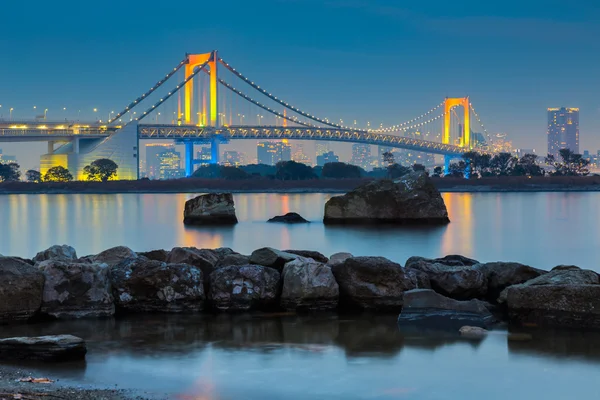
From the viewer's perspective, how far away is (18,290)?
645 cm

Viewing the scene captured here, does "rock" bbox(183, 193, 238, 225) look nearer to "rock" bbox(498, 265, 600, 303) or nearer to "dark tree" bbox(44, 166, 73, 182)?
"rock" bbox(498, 265, 600, 303)

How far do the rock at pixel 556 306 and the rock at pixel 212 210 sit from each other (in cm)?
1517

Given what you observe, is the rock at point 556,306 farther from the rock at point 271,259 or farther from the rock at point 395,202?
the rock at point 395,202

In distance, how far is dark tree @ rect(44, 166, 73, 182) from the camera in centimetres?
6269

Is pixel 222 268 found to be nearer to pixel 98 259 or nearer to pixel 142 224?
pixel 98 259

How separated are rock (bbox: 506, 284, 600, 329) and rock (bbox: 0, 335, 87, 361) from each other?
3.13 metres

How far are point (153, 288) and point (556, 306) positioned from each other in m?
3.07

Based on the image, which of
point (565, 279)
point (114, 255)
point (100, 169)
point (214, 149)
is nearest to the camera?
point (565, 279)

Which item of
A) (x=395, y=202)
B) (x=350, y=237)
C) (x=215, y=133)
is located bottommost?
(x=350, y=237)

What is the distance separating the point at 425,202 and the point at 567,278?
45.2 feet

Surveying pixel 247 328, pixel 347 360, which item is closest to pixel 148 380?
pixel 347 360

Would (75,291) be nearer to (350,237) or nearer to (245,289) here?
(245,289)

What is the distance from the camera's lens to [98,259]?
26.9ft

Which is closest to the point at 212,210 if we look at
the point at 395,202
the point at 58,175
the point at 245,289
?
the point at 395,202
